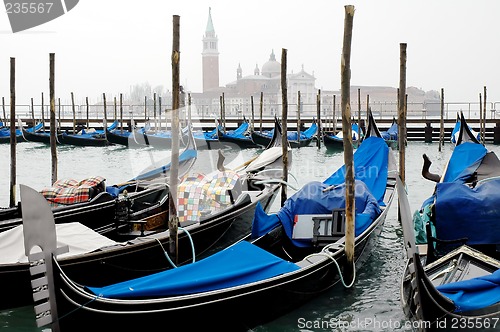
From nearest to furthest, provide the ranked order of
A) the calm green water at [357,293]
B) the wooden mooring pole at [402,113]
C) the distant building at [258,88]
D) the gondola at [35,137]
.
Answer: the calm green water at [357,293], the wooden mooring pole at [402,113], the gondola at [35,137], the distant building at [258,88]

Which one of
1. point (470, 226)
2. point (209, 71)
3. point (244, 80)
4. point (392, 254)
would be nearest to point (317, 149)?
point (392, 254)

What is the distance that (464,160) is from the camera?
442 centimetres

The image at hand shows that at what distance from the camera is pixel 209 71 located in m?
53.9

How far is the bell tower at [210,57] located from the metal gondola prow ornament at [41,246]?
2025 inches

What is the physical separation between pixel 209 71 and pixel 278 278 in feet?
171

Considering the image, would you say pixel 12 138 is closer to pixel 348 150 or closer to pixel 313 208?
pixel 313 208

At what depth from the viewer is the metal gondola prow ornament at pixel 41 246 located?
197cm

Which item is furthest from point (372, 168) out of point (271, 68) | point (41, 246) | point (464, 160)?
point (271, 68)

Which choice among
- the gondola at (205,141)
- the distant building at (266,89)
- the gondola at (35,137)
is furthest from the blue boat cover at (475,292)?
the distant building at (266,89)

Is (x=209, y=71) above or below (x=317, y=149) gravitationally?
above

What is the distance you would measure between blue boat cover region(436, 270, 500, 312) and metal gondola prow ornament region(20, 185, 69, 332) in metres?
1.41

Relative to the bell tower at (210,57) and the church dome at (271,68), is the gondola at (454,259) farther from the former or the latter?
the bell tower at (210,57)

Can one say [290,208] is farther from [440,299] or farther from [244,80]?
[244,80]

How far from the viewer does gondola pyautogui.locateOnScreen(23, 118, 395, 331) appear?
217cm
